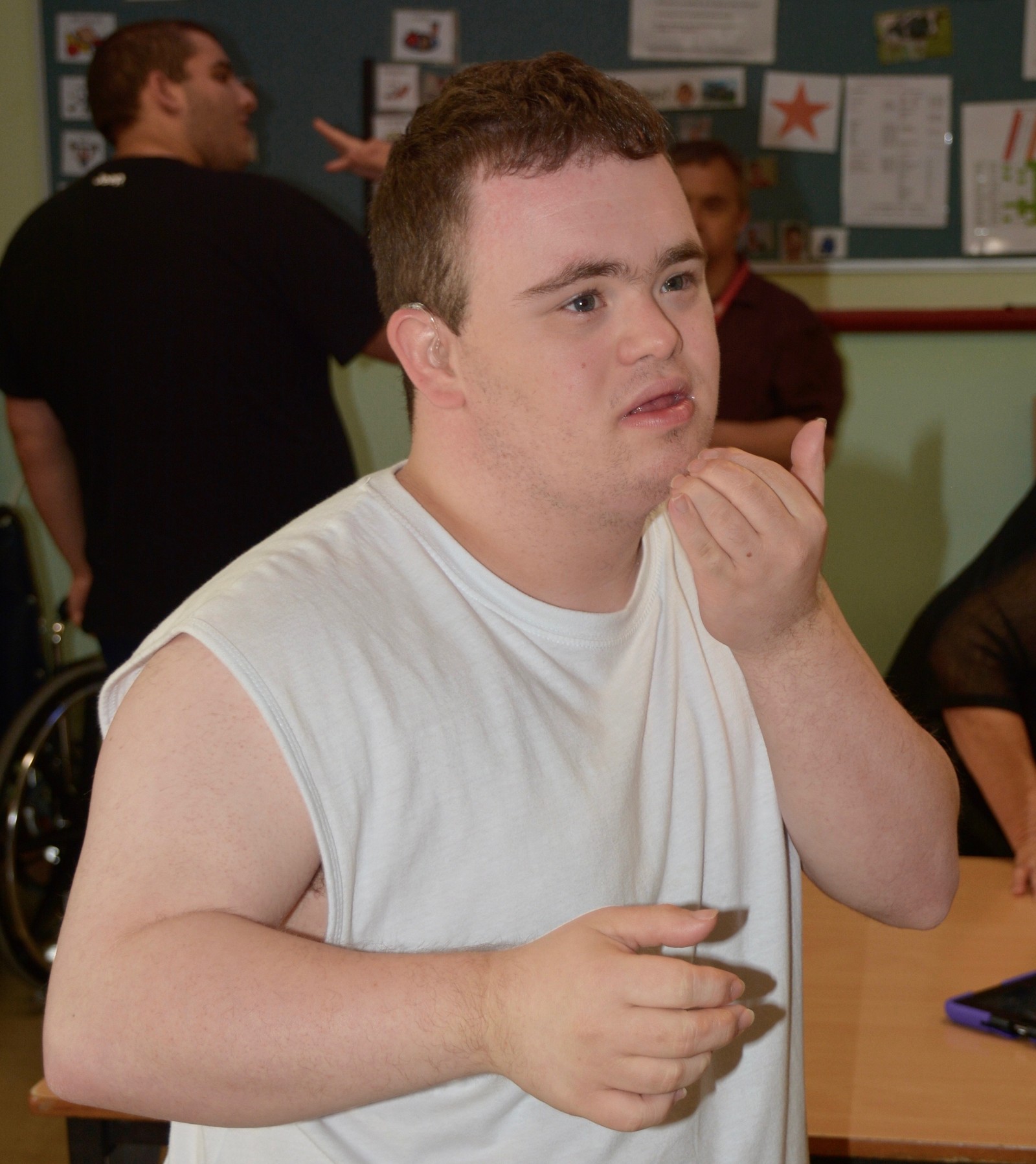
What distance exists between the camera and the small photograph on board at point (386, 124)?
3277 mm

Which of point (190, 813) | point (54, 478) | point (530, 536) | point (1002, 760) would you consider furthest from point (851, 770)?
point (54, 478)

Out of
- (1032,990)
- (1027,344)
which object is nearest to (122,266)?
(1032,990)

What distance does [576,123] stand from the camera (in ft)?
3.26

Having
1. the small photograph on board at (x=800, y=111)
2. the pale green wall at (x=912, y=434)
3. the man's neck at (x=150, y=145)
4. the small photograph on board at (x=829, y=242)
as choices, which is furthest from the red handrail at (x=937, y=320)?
the man's neck at (x=150, y=145)

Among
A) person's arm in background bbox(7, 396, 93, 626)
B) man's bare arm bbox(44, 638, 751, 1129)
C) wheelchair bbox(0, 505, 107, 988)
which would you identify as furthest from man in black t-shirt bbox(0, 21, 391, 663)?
man's bare arm bbox(44, 638, 751, 1129)

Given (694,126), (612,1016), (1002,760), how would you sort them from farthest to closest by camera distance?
(694,126), (1002,760), (612,1016)

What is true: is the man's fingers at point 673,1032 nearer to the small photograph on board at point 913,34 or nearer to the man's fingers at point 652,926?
the man's fingers at point 652,926

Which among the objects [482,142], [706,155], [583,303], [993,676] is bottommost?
[993,676]

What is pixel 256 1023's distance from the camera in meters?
0.71

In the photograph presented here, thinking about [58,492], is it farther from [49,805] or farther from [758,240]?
[758,240]

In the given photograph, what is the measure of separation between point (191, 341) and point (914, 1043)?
4.90 feet

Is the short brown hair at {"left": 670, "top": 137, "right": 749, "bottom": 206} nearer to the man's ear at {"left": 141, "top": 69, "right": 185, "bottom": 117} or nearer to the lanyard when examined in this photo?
the lanyard

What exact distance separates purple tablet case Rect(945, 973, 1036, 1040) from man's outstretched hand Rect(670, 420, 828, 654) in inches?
19.9

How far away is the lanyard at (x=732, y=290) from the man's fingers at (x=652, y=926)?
90.3 inches
